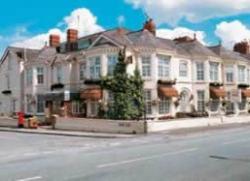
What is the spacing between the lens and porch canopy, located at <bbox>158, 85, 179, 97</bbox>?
43.9 metres

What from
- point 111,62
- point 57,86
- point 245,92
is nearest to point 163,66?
point 111,62

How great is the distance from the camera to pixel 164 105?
45.3 metres

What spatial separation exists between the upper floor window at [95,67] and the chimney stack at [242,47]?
28719mm

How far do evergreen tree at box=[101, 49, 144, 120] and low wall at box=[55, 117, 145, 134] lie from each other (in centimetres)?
432

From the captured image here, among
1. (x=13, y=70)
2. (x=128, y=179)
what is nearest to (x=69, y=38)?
(x=13, y=70)

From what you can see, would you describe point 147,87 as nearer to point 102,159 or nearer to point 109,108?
point 109,108

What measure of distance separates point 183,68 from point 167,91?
17.4ft

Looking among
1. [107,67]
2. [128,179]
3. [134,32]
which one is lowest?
[128,179]

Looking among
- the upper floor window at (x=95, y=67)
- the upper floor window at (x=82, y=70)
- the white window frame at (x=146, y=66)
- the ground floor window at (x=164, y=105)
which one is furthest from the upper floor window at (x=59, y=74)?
the ground floor window at (x=164, y=105)

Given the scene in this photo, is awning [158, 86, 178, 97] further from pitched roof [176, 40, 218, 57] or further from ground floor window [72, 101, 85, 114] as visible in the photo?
ground floor window [72, 101, 85, 114]

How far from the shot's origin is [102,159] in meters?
16.9

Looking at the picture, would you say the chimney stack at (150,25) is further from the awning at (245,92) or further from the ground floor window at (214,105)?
the awning at (245,92)

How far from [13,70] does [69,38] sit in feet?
26.8

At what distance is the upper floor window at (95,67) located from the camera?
146 ft
